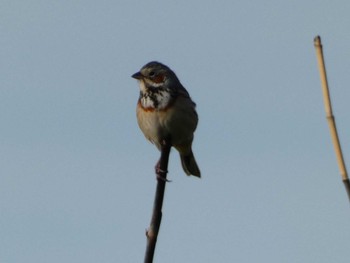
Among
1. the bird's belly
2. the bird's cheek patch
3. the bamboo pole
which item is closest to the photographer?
the bamboo pole

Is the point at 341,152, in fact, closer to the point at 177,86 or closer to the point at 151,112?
the point at 151,112

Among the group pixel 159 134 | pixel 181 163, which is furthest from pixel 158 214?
pixel 181 163

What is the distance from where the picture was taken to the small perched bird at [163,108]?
23.5ft

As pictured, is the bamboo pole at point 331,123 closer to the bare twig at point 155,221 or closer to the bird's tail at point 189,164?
the bare twig at point 155,221

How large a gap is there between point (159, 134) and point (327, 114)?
195 inches

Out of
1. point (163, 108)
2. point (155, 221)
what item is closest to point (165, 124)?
point (163, 108)

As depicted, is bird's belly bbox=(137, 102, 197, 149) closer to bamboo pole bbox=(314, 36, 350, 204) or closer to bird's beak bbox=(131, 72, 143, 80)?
bird's beak bbox=(131, 72, 143, 80)

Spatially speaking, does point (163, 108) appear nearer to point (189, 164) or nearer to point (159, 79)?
point (159, 79)

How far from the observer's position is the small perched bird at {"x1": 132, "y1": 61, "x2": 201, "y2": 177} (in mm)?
7164

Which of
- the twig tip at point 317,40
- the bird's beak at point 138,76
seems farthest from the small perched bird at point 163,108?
the twig tip at point 317,40

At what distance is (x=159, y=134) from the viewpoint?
7.13m

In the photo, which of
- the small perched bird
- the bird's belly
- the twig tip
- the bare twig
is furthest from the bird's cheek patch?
the twig tip

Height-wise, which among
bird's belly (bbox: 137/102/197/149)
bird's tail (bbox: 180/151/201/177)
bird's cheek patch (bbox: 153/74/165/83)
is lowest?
bird's belly (bbox: 137/102/197/149)

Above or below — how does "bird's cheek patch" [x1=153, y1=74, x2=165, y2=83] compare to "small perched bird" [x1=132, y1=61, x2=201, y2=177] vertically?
above
